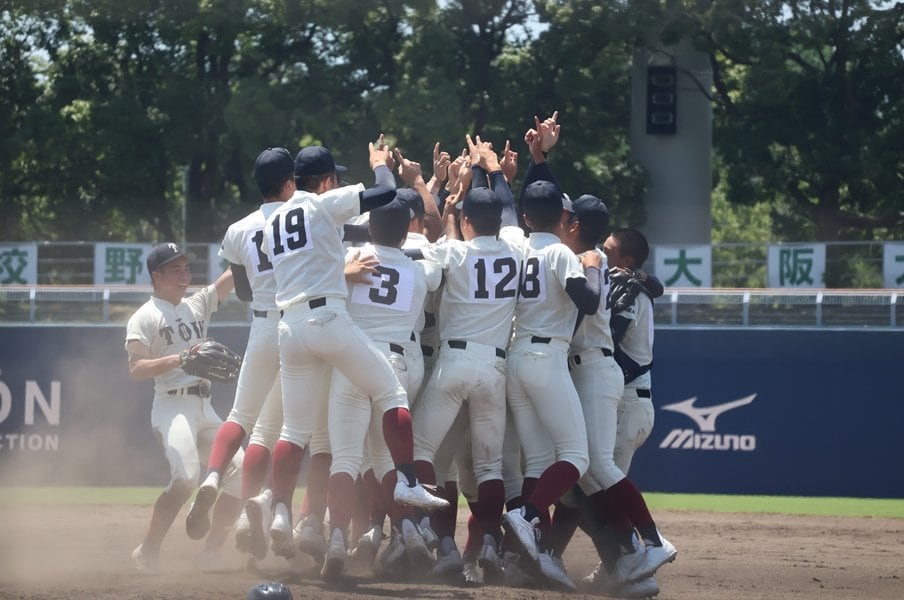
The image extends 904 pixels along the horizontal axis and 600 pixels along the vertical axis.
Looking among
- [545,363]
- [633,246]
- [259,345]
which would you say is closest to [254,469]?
[259,345]

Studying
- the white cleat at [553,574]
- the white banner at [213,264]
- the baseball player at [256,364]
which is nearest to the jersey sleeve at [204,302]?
the baseball player at [256,364]

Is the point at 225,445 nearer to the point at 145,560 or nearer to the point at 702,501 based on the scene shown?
the point at 145,560

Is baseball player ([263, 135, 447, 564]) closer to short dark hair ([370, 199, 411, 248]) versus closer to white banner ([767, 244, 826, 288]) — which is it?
short dark hair ([370, 199, 411, 248])

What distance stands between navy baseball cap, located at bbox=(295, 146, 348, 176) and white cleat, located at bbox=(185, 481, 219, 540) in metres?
1.76

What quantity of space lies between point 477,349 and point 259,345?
3.92 ft

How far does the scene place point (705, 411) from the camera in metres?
13.0

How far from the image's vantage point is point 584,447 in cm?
686

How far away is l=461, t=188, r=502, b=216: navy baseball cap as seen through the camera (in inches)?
274

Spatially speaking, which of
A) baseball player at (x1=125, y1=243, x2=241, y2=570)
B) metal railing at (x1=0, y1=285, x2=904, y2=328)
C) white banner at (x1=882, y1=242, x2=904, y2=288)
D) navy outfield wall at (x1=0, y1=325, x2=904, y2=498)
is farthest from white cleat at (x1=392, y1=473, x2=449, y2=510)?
white banner at (x1=882, y1=242, x2=904, y2=288)

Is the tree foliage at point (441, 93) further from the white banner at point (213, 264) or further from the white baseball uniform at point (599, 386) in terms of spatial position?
the white baseball uniform at point (599, 386)

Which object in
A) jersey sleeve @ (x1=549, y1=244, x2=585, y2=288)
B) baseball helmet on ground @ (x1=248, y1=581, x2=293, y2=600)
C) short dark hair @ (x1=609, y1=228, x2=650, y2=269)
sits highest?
short dark hair @ (x1=609, y1=228, x2=650, y2=269)

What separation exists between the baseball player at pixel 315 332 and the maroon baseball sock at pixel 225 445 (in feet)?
1.47

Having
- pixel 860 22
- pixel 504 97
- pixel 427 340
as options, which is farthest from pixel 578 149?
pixel 427 340

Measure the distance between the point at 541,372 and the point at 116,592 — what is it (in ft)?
8.01
